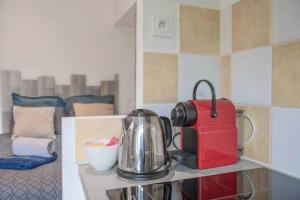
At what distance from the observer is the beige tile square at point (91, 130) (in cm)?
100

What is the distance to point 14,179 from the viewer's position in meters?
1.33

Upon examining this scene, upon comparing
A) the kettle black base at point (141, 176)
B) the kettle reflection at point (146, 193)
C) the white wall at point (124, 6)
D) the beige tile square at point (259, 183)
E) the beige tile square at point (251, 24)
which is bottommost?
the beige tile square at point (259, 183)

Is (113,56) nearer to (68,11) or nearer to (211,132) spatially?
(68,11)

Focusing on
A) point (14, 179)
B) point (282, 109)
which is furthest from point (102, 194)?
point (14, 179)

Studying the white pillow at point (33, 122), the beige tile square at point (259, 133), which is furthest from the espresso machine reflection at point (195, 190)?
the white pillow at point (33, 122)

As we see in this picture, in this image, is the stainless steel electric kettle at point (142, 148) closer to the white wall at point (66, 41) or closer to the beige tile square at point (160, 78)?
the beige tile square at point (160, 78)

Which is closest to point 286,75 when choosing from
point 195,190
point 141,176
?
point 195,190

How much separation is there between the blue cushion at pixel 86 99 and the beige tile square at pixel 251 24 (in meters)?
1.68

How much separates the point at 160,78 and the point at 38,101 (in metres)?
1.69

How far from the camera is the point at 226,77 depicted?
1175 millimetres

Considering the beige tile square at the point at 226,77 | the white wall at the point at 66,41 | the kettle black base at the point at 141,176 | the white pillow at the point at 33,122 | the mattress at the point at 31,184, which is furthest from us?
the white wall at the point at 66,41

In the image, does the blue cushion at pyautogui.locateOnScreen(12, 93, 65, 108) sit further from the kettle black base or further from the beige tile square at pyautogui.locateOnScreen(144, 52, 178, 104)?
the kettle black base

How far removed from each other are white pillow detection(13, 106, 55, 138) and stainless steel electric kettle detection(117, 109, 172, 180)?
1356 millimetres

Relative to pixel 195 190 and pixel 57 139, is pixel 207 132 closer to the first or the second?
pixel 195 190
